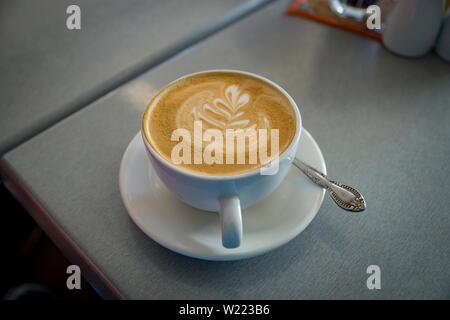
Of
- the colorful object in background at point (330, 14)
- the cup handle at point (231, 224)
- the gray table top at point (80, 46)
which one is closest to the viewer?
the cup handle at point (231, 224)

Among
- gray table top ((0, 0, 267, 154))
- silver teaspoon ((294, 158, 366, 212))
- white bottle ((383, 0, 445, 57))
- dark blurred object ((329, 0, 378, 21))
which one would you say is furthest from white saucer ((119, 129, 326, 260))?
dark blurred object ((329, 0, 378, 21))

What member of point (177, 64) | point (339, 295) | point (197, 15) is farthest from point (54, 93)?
point (339, 295)

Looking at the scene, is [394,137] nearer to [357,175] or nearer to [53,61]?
[357,175]

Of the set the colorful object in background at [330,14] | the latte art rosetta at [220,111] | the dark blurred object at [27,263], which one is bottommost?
the dark blurred object at [27,263]

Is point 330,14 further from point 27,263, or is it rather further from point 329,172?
point 27,263

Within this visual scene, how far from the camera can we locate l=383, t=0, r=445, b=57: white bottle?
2.23 feet

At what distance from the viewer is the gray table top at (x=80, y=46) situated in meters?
0.66

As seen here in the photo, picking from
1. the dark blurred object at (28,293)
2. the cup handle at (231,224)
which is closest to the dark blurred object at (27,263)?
the dark blurred object at (28,293)

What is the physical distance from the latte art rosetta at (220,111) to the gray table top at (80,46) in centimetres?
29

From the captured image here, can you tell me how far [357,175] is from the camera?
542mm

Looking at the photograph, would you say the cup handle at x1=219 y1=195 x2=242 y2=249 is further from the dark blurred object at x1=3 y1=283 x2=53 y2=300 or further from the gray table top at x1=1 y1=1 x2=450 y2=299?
the dark blurred object at x1=3 y1=283 x2=53 y2=300

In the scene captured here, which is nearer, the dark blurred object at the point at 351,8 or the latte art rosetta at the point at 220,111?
the latte art rosetta at the point at 220,111

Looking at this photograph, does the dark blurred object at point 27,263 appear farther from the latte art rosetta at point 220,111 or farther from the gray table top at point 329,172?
the latte art rosetta at point 220,111

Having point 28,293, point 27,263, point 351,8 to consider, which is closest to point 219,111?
point 351,8
